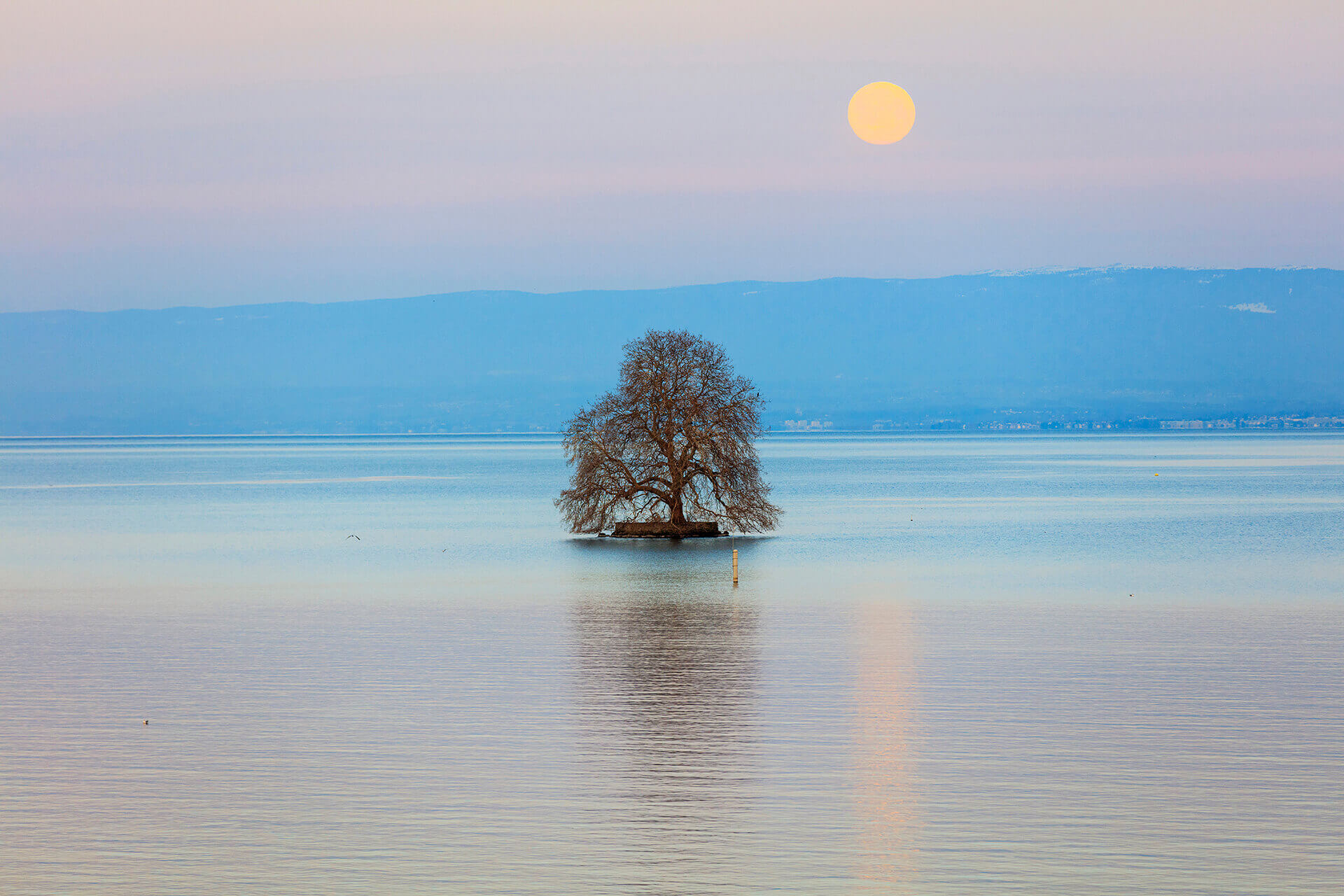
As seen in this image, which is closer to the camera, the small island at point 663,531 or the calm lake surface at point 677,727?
the calm lake surface at point 677,727

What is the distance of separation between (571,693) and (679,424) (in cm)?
4881

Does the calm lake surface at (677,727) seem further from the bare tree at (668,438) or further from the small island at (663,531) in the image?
the small island at (663,531)

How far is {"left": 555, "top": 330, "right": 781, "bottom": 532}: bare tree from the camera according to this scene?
259 feet

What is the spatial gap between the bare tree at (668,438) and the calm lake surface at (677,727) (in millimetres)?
14583

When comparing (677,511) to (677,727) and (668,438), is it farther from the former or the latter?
(677,727)

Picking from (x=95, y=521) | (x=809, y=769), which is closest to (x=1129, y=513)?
(x=95, y=521)

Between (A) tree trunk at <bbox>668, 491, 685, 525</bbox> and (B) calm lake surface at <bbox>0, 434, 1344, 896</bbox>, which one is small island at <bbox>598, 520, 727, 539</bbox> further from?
(B) calm lake surface at <bbox>0, 434, 1344, 896</bbox>

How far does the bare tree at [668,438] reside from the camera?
78875 mm

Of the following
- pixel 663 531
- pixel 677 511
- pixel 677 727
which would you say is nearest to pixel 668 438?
pixel 677 511

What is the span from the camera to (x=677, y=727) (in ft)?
87.8

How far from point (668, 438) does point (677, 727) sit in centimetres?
5235

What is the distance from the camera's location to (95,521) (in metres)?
99.2

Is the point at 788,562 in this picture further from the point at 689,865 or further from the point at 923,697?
the point at 689,865

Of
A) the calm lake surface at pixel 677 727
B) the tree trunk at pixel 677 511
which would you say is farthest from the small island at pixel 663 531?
the calm lake surface at pixel 677 727
